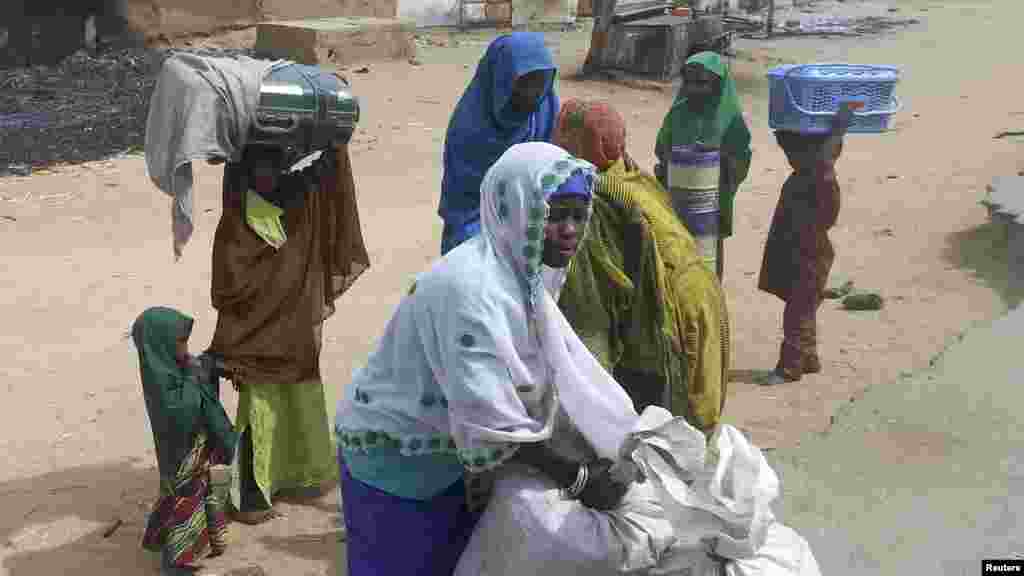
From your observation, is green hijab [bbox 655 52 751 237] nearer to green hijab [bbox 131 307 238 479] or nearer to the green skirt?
the green skirt

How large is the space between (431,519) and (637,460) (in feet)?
1.68

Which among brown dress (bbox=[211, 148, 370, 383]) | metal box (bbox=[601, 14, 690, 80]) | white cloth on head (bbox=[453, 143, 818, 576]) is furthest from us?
metal box (bbox=[601, 14, 690, 80])

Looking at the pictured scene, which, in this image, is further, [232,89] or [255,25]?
[255,25]

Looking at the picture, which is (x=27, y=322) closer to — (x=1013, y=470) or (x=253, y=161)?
(x=253, y=161)

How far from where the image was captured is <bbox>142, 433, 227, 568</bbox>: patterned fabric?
4102 mm

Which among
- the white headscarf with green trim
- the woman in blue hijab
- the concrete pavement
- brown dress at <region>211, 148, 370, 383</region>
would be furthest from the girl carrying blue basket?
the white headscarf with green trim

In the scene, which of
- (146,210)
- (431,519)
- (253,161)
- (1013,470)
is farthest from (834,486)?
(146,210)

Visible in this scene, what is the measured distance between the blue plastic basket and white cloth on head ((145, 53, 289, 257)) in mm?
2874

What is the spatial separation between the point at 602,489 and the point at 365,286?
5211 millimetres

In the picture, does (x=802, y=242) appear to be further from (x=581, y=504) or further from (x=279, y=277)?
(x=581, y=504)

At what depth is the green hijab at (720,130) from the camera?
18.3ft

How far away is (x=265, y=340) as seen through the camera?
14.3ft

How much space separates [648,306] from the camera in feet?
11.5

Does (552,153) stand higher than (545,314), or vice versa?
(552,153)
